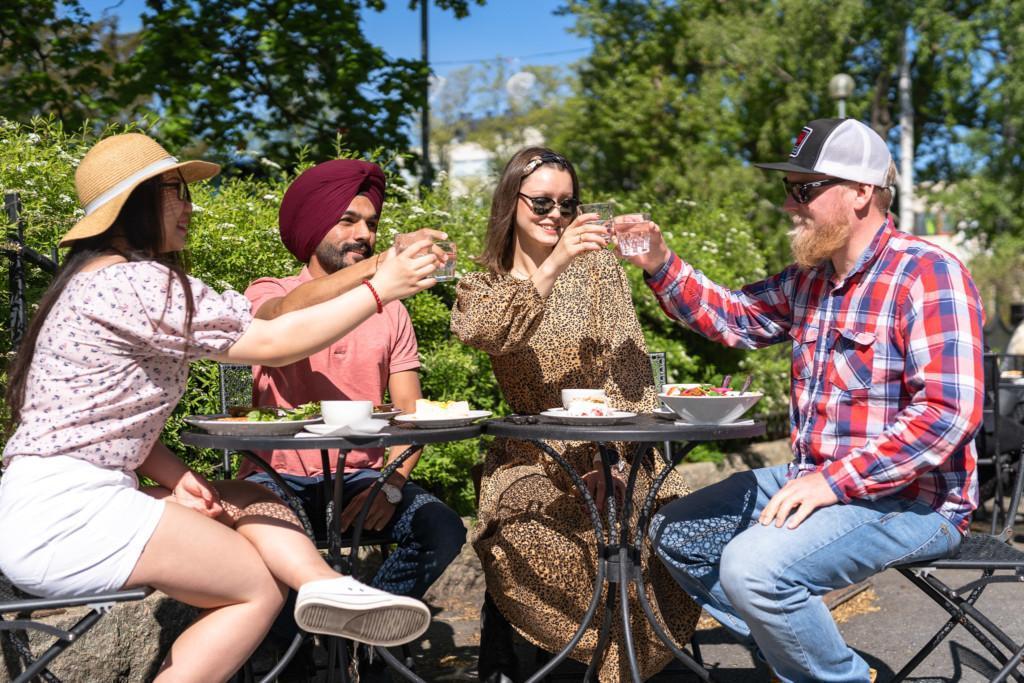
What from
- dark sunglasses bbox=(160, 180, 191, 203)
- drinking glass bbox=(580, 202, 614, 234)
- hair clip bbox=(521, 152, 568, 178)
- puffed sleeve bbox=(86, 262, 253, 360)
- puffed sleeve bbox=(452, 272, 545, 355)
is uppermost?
hair clip bbox=(521, 152, 568, 178)

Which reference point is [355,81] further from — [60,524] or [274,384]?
[60,524]

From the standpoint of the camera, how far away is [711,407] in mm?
2840

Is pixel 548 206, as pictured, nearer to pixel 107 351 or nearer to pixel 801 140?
pixel 801 140

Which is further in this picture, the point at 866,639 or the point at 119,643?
the point at 866,639

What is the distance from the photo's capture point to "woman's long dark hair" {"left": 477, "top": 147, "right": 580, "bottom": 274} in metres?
3.60

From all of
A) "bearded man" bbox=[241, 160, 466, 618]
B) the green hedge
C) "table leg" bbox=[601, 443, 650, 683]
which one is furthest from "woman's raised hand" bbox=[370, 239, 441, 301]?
the green hedge

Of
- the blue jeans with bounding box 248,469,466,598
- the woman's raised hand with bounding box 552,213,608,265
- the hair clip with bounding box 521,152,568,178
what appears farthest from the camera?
the hair clip with bounding box 521,152,568,178

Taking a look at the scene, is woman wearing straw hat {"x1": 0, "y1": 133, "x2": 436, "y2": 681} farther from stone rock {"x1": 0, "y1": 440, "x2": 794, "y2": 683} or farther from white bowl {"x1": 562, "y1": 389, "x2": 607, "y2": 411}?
stone rock {"x1": 0, "y1": 440, "x2": 794, "y2": 683}

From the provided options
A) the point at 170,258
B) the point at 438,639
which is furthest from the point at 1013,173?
the point at 170,258

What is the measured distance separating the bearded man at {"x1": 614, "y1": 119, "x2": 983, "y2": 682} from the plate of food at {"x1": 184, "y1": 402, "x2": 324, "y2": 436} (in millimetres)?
1079

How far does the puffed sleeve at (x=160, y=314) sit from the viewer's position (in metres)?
2.39

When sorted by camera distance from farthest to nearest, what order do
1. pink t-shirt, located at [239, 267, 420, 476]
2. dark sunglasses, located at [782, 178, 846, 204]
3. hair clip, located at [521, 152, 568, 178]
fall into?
hair clip, located at [521, 152, 568, 178] < pink t-shirt, located at [239, 267, 420, 476] < dark sunglasses, located at [782, 178, 846, 204]

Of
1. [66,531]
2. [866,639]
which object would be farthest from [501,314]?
[866,639]

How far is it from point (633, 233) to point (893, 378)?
0.86 m
